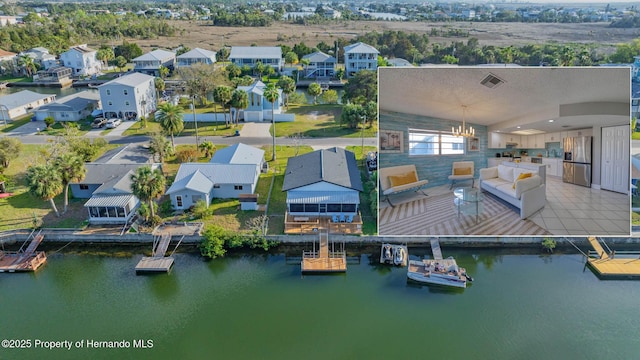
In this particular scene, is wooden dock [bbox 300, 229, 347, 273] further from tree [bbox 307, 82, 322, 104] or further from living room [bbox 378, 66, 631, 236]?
tree [bbox 307, 82, 322, 104]

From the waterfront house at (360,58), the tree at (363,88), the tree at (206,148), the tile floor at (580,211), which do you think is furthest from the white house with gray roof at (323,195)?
the waterfront house at (360,58)

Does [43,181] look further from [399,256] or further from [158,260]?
[399,256]

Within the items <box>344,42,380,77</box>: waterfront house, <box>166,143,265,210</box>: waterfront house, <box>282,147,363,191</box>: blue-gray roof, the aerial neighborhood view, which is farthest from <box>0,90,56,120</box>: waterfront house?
<box>344,42,380,77</box>: waterfront house

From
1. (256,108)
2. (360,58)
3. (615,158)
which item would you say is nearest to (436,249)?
(615,158)

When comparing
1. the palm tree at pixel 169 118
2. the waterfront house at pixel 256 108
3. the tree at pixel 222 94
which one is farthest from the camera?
the waterfront house at pixel 256 108

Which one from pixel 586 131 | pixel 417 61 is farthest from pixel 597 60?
pixel 586 131

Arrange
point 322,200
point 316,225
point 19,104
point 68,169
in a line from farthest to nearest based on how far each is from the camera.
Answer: point 19,104 → point 68,169 → point 322,200 → point 316,225

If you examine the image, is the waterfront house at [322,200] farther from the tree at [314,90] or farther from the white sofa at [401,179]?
the tree at [314,90]
